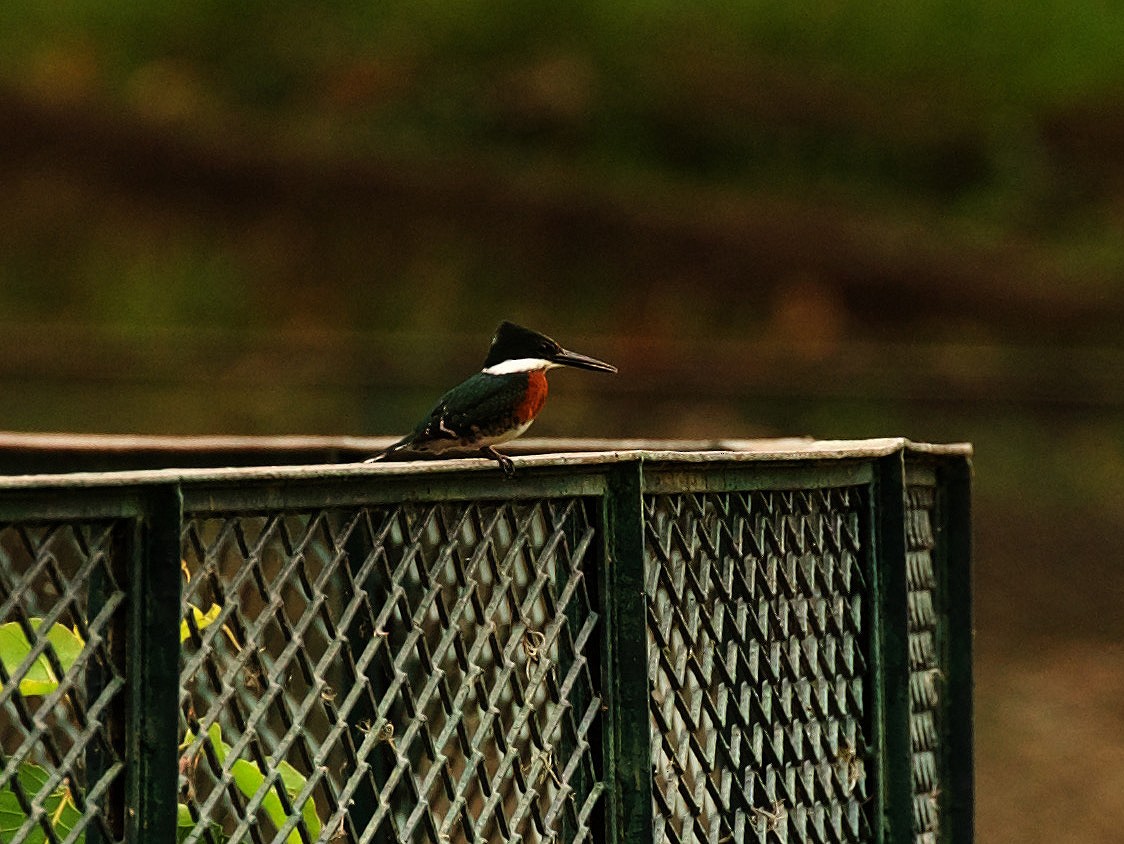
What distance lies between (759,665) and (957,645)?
935mm

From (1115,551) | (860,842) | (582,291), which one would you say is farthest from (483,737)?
(582,291)

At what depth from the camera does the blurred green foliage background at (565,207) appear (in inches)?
614

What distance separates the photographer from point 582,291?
18.2m

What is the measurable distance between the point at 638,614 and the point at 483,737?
346 millimetres

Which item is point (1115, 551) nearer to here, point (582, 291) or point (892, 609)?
point (582, 291)

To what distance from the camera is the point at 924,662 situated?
3961mm

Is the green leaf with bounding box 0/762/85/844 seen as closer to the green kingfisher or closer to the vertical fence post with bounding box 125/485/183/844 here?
the vertical fence post with bounding box 125/485/183/844

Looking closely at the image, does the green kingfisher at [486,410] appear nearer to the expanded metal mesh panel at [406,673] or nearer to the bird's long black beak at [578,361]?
the bird's long black beak at [578,361]

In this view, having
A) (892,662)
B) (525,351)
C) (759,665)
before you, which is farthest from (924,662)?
(525,351)

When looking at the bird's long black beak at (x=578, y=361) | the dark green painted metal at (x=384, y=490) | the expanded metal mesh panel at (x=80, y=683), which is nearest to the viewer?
the expanded metal mesh panel at (x=80, y=683)

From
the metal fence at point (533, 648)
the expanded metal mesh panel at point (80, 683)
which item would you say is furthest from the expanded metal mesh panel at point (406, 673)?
the expanded metal mesh panel at point (80, 683)

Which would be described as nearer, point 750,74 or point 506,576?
point 506,576

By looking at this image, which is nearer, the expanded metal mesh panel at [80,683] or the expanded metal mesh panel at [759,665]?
the expanded metal mesh panel at [80,683]

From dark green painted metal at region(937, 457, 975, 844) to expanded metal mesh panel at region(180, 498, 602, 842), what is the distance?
3.90 ft
